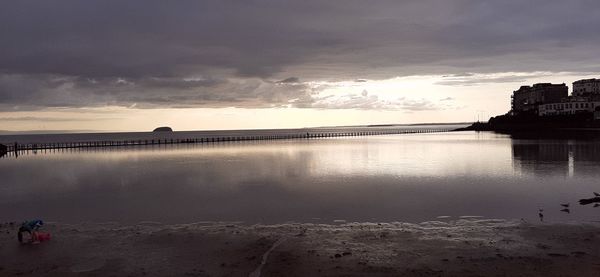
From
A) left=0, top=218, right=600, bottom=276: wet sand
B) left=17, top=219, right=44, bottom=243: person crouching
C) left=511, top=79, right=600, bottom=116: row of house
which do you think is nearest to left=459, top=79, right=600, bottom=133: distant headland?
left=511, top=79, right=600, bottom=116: row of house

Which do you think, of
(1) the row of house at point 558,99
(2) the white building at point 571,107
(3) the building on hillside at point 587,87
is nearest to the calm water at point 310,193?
(2) the white building at point 571,107

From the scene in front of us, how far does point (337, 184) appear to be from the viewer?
29.5 meters

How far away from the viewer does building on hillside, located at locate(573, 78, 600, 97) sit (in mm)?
139800

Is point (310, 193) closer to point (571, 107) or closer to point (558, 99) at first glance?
point (571, 107)

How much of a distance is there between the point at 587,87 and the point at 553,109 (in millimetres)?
21677

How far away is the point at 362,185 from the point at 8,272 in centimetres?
2054

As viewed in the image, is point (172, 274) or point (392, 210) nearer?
point (172, 274)

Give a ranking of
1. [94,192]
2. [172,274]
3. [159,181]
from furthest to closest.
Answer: [159,181]
[94,192]
[172,274]

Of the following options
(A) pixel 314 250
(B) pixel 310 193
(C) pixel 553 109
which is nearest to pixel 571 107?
(C) pixel 553 109

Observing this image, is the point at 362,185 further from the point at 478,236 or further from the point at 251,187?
the point at 478,236

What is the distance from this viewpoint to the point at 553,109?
5276 inches

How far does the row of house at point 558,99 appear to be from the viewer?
12600cm

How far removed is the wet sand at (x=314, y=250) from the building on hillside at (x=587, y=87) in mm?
145322

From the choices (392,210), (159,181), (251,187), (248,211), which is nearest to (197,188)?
(251,187)
